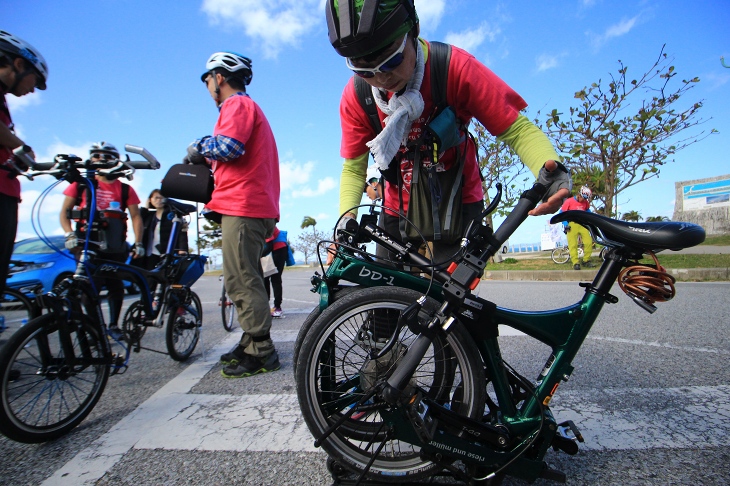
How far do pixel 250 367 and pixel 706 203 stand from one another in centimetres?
3024

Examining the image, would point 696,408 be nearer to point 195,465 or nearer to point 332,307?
point 332,307

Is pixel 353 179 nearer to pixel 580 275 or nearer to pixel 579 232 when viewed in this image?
pixel 580 275

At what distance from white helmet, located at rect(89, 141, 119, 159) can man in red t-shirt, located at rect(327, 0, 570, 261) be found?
10.7 feet

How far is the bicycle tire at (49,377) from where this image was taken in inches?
78.5

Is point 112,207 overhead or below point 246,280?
overhead

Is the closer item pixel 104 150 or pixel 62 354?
pixel 62 354

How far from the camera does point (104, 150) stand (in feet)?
13.4

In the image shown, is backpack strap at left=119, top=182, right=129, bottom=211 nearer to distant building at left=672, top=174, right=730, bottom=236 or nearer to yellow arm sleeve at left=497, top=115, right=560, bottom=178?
yellow arm sleeve at left=497, top=115, right=560, bottom=178

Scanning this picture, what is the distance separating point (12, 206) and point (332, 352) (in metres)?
2.44

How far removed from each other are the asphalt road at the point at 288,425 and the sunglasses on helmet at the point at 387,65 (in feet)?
5.67

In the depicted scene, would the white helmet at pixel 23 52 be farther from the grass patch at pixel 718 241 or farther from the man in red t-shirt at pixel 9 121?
the grass patch at pixel 718 241

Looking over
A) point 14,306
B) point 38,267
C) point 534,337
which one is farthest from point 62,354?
point 38,267

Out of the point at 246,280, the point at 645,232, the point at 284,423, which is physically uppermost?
the point at 645,232

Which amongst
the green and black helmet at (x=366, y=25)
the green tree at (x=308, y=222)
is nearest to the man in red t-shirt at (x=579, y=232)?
the green and black helmet at (x=366, y=25)
